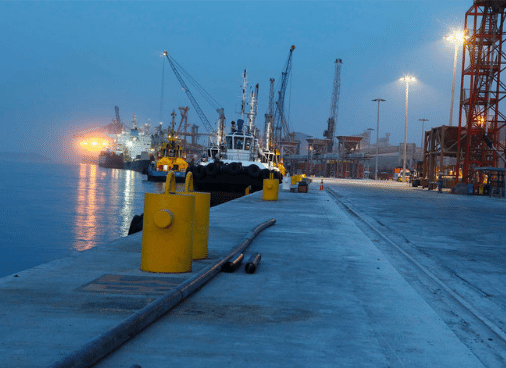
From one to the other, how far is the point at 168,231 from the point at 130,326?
7.30ft

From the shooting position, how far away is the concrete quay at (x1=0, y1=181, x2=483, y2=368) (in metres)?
3.76

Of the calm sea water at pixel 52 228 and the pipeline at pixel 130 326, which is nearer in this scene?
the pipeline at pixel 130 326

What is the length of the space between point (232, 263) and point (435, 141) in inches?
1989

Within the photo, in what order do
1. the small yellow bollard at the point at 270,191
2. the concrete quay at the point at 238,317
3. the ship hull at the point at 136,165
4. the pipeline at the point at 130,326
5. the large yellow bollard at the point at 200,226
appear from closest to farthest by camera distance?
the pipeline at the point at 130,326 → the concrete quay at the point at 238,317 → the large yellow bollard at the point at 200,226 → the small yellow bollard at the point at 270,191 → the ship hull at the point at 136,165

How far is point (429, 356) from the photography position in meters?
3.93

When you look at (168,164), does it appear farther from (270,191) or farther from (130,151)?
(130,151)

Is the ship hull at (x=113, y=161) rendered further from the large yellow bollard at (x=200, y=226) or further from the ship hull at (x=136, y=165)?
the large yellow bollard at (x=200, y=226)

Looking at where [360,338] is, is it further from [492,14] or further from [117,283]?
[492,14]

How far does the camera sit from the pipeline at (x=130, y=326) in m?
3.34

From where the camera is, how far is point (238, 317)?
4.75 metres

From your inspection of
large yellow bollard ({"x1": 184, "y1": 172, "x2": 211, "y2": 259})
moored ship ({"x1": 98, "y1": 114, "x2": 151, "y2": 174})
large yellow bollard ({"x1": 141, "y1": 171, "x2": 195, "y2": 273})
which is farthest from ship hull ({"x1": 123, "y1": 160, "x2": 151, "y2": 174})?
large yellow bollard ({"x1": 141, "y1": 171, "x2": 195, "y2": 273})

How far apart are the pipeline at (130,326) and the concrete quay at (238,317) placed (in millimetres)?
64

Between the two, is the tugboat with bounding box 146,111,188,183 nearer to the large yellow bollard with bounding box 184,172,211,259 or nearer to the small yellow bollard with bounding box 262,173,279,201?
the small yellow bollard with bounding box 262,173,279,201

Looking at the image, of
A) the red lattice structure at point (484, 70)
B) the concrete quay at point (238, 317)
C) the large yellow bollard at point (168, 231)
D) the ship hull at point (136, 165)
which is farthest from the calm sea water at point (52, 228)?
the ship hull at point (136, 165)
